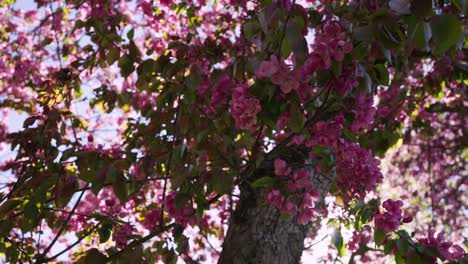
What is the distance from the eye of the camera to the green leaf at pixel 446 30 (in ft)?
3.13

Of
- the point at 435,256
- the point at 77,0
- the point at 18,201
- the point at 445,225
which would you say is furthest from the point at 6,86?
the point at 445,225

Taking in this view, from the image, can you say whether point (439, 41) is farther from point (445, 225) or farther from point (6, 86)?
point (445, 225)

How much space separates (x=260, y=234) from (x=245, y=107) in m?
1.09

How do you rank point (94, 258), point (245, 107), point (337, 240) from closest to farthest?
point (245, 107) < point (94, 258) < point (337, 240)

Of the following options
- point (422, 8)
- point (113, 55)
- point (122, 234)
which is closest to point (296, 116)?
point (422, 8)

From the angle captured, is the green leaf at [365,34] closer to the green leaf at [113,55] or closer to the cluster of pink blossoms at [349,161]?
the cluster of pink blossoms at [349,161]

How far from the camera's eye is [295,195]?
1.75 m

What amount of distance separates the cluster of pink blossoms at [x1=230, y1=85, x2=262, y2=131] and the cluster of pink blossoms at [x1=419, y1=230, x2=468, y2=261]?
75 cm

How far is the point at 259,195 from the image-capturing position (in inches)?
98.7

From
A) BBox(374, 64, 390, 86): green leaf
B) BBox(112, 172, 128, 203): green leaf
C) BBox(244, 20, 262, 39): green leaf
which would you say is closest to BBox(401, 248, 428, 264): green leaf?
BBox(374, 64, 390, 86): green leaf

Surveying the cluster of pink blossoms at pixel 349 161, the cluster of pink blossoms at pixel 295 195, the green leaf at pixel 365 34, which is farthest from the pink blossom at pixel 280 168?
the green leaf at pixel 365 34

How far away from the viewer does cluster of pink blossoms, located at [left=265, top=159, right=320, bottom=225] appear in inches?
66.7

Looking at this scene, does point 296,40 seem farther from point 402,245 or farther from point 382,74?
point 402,245

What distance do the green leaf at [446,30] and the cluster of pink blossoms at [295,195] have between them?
2.66 feet
